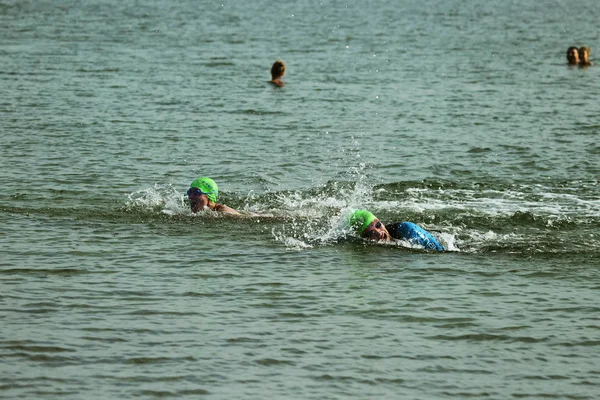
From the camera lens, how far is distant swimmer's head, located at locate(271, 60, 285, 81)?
32.7m

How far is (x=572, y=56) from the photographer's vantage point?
39.3 m

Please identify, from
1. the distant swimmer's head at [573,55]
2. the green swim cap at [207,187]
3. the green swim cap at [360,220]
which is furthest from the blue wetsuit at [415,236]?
the distant swimmer's head at [573,55]

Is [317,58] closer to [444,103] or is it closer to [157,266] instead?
[444,103]

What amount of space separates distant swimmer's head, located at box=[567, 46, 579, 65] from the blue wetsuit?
2556cm

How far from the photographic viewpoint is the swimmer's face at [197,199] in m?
17.0

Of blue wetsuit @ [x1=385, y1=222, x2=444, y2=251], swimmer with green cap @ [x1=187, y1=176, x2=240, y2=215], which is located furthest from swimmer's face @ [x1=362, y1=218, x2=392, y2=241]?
swimmer with green cap @ [x1=187, y1=176, x2=240, y2=215]

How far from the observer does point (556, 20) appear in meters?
65.3

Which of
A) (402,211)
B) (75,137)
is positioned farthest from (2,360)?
(75,137)

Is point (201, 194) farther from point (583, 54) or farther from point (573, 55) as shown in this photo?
point (583, 54)

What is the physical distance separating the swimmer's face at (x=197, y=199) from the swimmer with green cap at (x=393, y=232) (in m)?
2.75

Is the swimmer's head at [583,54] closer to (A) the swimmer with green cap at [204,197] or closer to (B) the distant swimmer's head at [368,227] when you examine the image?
(A) the swimmer with green cap at [204,197]

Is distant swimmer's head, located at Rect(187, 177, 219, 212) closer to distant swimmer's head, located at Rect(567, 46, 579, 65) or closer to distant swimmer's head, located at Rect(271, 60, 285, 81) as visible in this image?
distant swimmer's head, located at Rect(271, 60, 285, 81)

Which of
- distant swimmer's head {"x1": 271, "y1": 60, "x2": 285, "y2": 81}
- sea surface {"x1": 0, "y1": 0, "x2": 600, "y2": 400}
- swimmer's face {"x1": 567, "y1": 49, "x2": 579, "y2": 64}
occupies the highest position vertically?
swimmer's face {"x1": 567, "y1": 49, "x2": 579, "y2": 64}

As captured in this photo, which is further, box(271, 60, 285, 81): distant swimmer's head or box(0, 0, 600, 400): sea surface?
box(271, 60, 285, 81): distant swimmer's head
